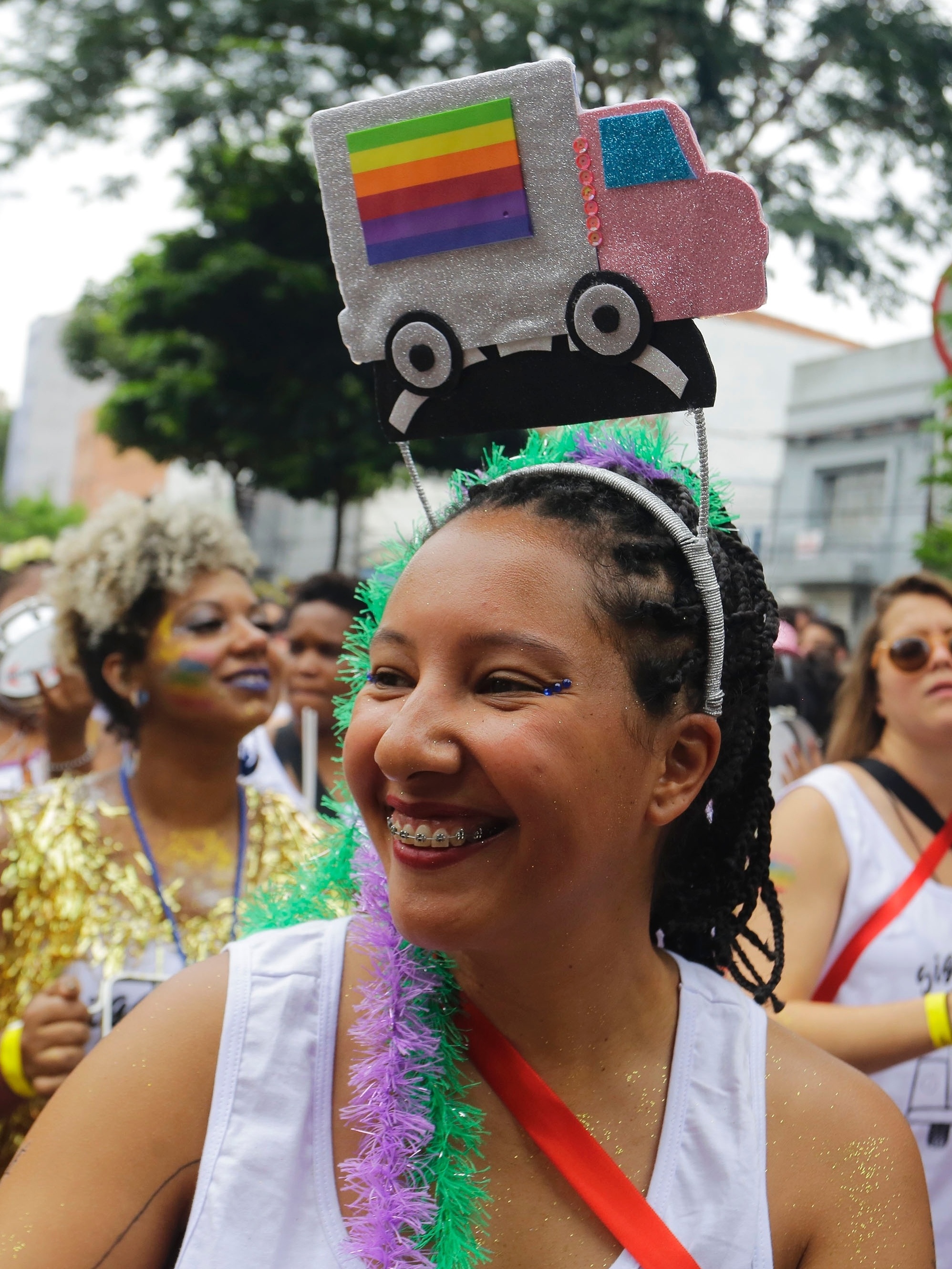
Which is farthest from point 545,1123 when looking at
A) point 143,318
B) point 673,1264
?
point 143,318

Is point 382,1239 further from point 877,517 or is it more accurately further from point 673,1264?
point 877,517

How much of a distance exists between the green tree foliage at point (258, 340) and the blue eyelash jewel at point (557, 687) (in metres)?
11.9

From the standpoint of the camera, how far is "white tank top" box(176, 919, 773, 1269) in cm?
142

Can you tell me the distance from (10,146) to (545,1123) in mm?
13084

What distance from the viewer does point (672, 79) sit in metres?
11.0

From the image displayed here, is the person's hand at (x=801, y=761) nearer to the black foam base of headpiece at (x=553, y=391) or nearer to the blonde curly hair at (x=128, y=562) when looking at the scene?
the blonde curly hair at (x=128, y=562)

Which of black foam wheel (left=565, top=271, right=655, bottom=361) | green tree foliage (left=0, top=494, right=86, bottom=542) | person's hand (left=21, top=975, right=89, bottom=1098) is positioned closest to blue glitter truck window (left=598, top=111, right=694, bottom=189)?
black foam wheel (left=565, top=271, right=655, bottom=361)

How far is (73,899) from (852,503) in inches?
882

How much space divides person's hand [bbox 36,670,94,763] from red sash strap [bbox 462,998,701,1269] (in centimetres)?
303

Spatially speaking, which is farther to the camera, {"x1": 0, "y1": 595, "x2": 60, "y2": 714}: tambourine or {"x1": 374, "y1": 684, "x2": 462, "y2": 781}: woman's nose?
{"x1": 0, "y1": 595, "x2": 60, "y2": 714}: tambourine

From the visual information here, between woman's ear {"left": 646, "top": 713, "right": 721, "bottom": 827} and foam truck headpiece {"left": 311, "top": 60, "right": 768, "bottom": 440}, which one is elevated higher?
foam truck headpiece {"left": 311, "top": 60, "right": 768, "bottom": 440}

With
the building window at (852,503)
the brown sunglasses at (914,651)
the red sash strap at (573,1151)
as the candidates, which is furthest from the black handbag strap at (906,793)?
the building window at (852,503)

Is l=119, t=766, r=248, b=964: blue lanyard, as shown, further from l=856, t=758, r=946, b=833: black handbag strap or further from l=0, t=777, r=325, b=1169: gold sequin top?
l=856, t=758, r=946, b=833: black handbag strap

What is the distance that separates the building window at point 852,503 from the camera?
2267cm
